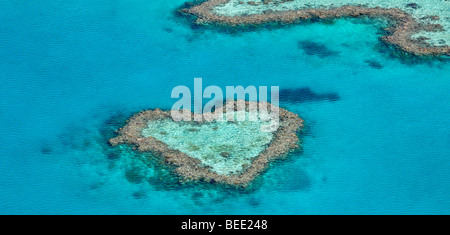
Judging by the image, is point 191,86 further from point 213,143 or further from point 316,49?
point 316,49

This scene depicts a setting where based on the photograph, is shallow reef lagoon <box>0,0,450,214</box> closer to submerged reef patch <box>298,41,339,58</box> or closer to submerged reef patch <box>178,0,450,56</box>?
submerged reef patch <box>298,41,339,58</box>

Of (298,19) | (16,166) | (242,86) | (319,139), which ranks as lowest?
(16,166)

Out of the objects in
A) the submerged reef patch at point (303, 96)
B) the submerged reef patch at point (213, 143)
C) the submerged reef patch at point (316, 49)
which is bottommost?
the submerged reef patch at point (213, 143)

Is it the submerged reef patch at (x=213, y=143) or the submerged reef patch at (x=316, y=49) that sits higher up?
the submerged reef patch at (x=316, y=49)

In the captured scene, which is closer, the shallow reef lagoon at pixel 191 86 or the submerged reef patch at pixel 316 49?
the shallow reef lagoon at pixel 191 86

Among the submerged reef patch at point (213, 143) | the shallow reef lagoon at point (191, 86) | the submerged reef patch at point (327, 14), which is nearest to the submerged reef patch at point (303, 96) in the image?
the shallow reef lagoon at point (191, 86)

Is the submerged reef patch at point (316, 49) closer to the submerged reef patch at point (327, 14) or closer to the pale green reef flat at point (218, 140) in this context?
the submerged reef patch at point (327, 14)

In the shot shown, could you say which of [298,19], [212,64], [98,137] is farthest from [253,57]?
[98,137]
